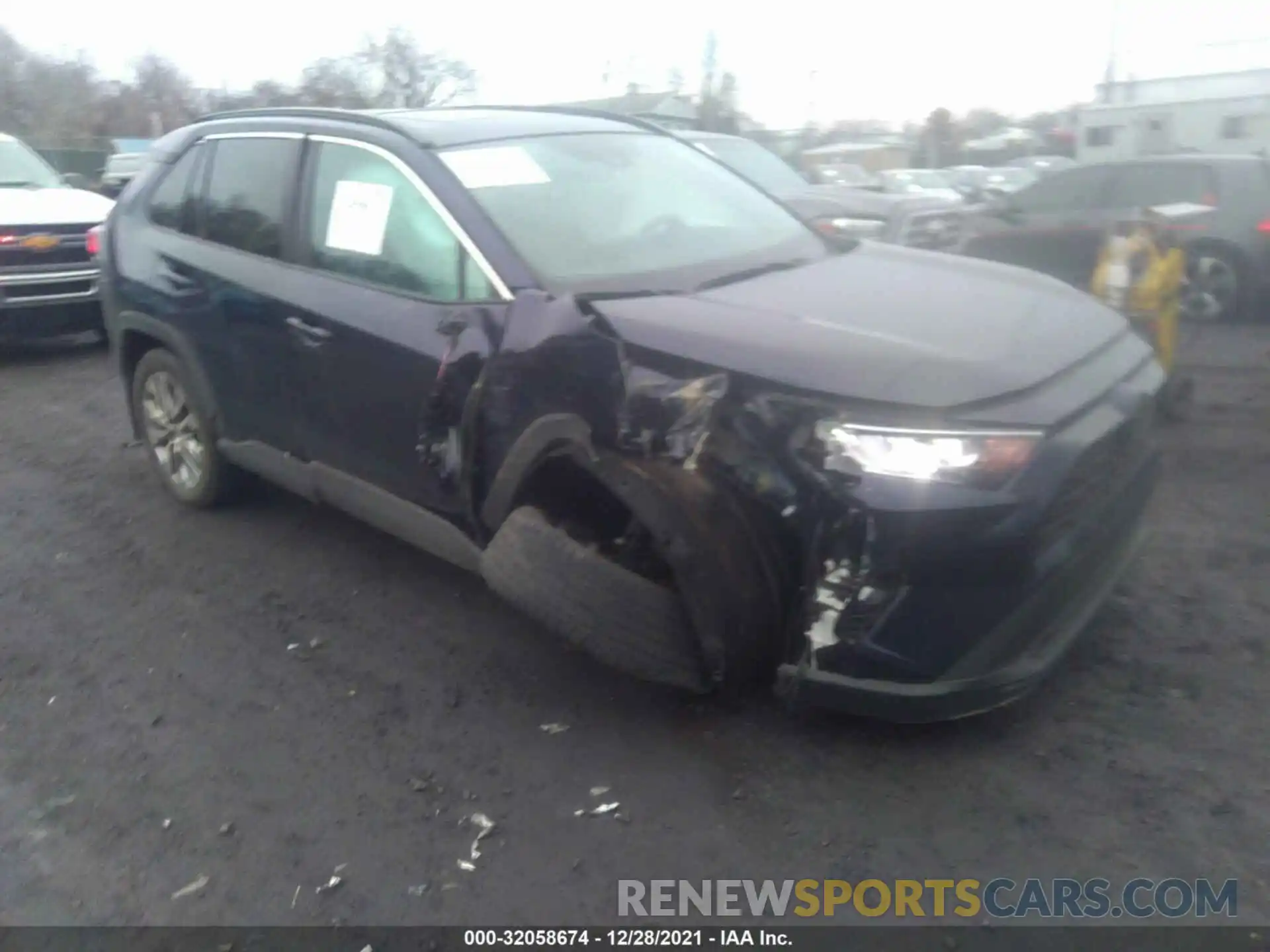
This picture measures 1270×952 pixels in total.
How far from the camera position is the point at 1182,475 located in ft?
19.0

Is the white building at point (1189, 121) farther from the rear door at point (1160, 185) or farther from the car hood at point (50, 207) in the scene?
the car hood at point (50, 207)

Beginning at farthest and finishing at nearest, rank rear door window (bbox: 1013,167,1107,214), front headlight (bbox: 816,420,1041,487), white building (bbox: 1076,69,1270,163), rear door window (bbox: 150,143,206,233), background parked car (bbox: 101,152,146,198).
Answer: background parked car (bbox: 101,152,146,198) < white building (bbox: 1076,69,1270,163) < rear door window (bbox: 1013,167,1107,214) < rear door window (bbox: 150,143,206,233) < front headlight (bbox: 816,420,1041,487)

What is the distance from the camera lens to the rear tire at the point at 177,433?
209 inches

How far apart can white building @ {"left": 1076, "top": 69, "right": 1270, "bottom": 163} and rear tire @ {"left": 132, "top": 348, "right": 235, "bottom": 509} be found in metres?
16.7

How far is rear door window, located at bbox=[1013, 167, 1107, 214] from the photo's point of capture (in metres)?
11.0

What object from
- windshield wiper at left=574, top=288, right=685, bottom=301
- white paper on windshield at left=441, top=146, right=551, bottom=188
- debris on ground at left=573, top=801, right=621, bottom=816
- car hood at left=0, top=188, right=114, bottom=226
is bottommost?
debris on ground at left=573, top=801, right=621, bottom=816

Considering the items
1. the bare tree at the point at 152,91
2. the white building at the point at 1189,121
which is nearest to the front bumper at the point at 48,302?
the white building at the point at 1189,121

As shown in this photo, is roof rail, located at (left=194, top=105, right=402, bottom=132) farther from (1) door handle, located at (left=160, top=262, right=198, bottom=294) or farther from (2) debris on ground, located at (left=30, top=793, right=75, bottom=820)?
(2) debris on ground, located at (left=30, top=793, right=75, bottom=820)

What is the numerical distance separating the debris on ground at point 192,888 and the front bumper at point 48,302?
7169mm

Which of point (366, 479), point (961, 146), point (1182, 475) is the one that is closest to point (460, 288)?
point (366, 479)

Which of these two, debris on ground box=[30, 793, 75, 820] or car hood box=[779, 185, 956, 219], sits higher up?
car hood box=[779, 185, 956, 219]

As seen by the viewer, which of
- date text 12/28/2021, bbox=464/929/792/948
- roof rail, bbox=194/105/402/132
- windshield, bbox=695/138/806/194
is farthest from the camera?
windshield, bbox=695/138/806/194

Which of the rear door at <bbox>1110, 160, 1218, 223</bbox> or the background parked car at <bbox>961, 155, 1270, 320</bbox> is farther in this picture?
the rear door at <bbox>1110, 160, 1218, 223</bbox>

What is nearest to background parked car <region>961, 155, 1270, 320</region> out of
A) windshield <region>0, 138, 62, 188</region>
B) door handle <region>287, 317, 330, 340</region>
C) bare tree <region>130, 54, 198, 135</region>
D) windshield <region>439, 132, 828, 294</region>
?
windshield <region>439, 132, 828, 294</region>
